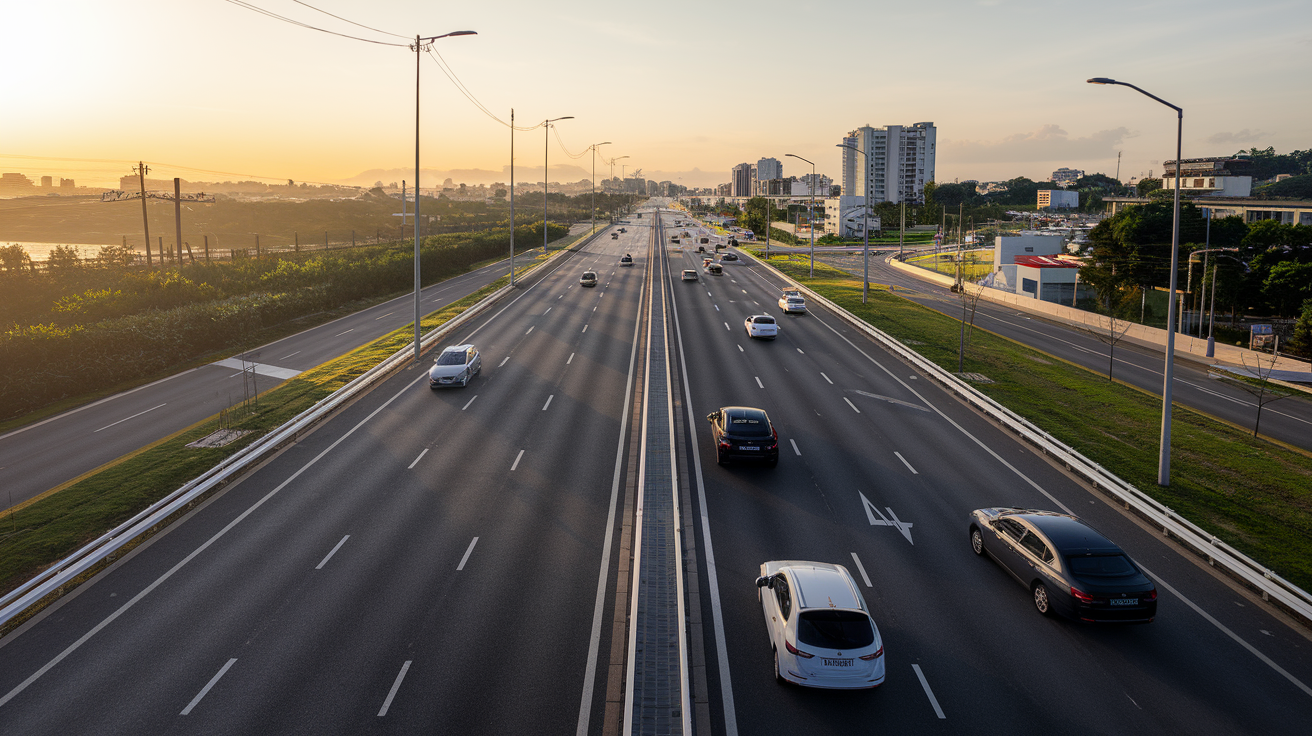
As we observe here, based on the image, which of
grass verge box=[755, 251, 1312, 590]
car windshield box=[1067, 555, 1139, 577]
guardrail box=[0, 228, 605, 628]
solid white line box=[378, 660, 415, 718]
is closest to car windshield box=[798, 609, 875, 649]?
car windshield box=[1067, 555, 1139, 577]

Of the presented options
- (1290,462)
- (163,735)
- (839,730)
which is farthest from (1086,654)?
(1290,462)

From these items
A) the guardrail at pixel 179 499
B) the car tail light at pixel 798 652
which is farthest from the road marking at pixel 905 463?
the guardrail at pixel 179 499

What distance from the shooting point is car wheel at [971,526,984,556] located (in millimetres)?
15761

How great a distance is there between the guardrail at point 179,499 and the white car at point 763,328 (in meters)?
19.6

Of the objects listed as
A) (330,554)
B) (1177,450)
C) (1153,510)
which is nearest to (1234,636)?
(1153,510)

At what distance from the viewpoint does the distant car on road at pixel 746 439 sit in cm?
2048

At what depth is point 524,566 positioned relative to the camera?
1530 cm

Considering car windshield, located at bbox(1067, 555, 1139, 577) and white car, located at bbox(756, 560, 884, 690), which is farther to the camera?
car windshield, located at bbox(1067, 555, 1139, 577)

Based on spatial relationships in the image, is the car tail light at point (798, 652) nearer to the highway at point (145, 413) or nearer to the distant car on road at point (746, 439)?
the distant car on road at point (746, 439)

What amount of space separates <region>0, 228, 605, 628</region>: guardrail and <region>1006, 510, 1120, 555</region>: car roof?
20.3m

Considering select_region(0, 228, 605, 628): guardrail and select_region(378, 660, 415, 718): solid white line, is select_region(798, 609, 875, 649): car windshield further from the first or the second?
select_region(0, 228, 605, 628): guardrail

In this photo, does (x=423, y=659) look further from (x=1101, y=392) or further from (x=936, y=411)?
(x=1101, y=392)

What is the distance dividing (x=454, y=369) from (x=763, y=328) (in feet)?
60.0

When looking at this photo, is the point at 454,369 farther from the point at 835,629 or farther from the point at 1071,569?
the point at 1071,569
